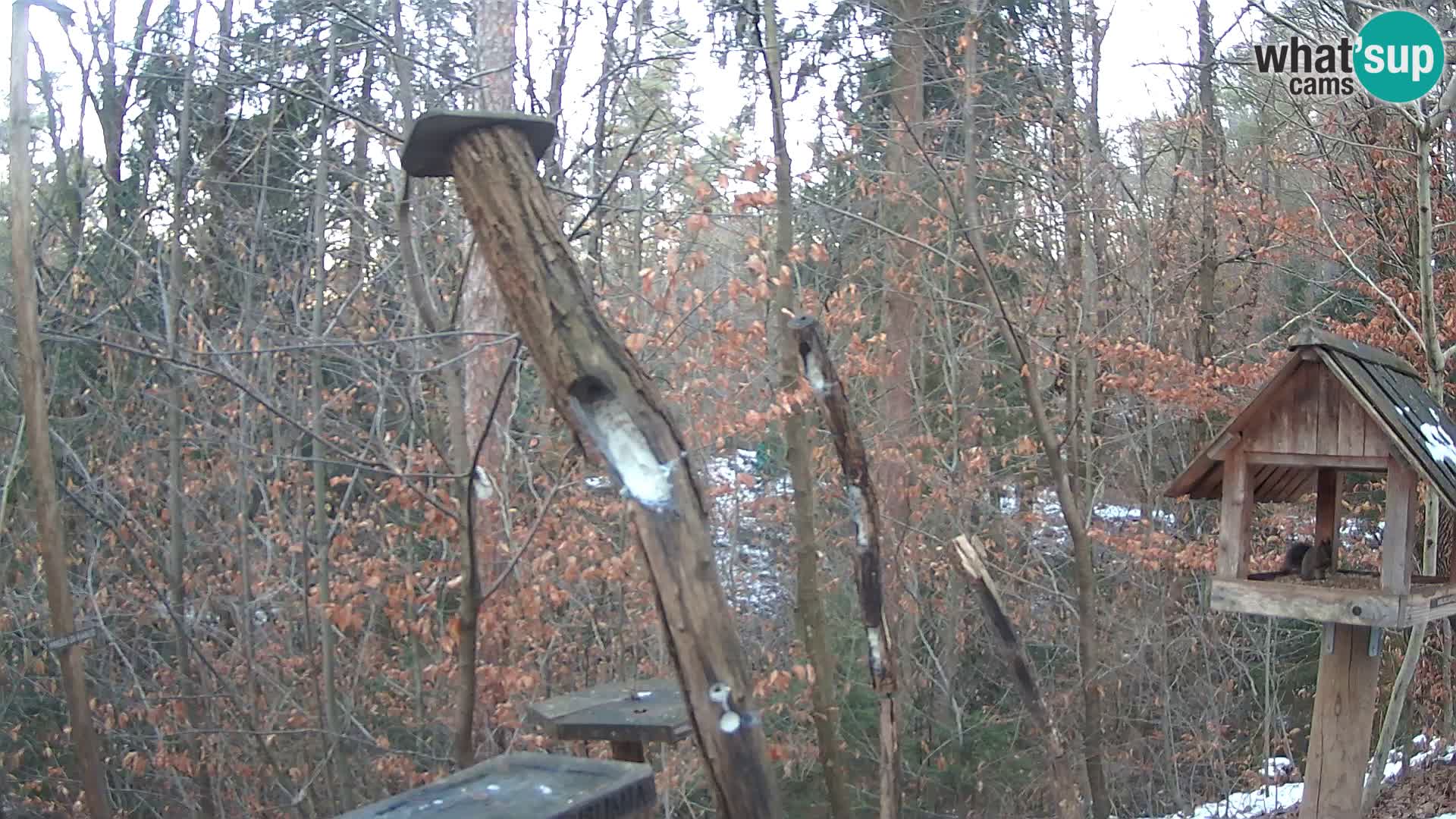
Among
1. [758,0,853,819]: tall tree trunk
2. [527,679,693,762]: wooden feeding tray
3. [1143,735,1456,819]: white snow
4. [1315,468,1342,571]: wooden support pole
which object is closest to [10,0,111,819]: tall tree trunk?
[527,679,693,762]: wooden feeding tray

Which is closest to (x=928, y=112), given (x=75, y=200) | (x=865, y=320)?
(x=865, y=320)

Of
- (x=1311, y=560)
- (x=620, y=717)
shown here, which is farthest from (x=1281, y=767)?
(x=620, y=717)

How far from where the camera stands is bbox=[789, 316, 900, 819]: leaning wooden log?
4.74 m

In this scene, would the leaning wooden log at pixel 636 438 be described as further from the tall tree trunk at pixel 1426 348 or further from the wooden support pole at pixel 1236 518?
the tall tree trunk at pixel 1426 348

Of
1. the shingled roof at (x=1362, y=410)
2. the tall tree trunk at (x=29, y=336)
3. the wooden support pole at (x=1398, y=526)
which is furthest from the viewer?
the tall tree trunk at (x=29, y=336)

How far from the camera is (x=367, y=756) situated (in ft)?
27.6

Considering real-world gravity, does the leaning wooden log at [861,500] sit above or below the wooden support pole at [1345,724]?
above

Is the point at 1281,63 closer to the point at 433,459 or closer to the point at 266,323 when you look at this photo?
the point at 433,459

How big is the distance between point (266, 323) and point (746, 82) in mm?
4210

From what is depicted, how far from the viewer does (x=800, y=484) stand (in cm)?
820

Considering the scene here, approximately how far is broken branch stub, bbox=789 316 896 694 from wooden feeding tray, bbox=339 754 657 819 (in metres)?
2.02

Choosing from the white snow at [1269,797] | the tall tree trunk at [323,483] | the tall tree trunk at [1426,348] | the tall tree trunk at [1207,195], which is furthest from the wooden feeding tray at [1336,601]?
the tall tree trunk at [1207,195]
